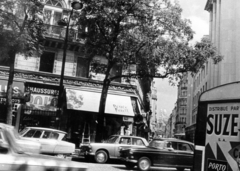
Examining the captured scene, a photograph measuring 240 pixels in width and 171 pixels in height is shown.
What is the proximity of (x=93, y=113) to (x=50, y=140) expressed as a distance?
366 inches

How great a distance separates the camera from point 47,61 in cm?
2206

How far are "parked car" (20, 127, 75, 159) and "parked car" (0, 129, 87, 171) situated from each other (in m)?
8.33

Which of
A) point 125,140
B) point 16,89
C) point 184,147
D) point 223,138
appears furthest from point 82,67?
point 223,138

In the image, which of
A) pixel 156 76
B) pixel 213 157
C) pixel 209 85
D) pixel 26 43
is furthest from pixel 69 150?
pixel 209 85

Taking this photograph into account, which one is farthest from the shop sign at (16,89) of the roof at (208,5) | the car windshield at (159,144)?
the roof at (208,5)

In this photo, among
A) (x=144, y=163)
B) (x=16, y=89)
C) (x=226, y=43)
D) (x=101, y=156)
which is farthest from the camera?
(x=226, y=43)

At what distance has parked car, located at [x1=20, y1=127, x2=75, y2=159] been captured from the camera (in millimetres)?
13070

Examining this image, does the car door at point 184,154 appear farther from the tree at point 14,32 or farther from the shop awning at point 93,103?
the tree at point 14,32

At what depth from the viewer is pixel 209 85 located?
3956cm

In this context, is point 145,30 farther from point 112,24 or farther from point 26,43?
point 26,43

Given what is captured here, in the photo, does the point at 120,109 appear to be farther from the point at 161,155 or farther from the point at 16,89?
the point at 161,155

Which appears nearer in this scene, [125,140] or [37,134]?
[37,134]

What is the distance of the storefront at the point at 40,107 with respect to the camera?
20328 mm

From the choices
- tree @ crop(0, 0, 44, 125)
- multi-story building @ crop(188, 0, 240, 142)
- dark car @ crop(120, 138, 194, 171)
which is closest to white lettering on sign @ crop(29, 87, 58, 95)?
tree @ crop(0, 0, 44, 125)
